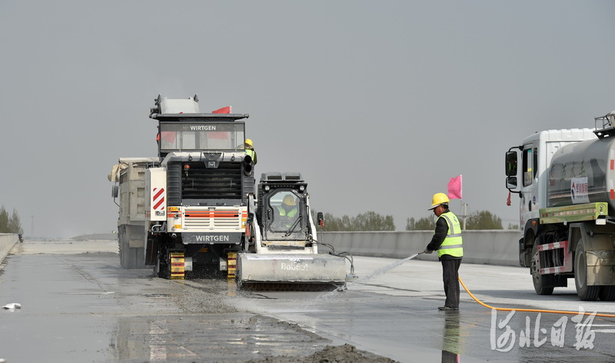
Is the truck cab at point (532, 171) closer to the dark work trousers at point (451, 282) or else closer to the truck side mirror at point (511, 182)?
the truck side mirror at point (511, 182)

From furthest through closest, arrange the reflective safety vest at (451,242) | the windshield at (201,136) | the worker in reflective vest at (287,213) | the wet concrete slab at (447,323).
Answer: the windshield at (201,136) → the worker in reflective vest at (287,213) → the reflective safety vest at (451,242) → the wet concrete slab at (447,323)

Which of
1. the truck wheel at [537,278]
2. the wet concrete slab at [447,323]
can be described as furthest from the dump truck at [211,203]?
the truck wheel at [537,278]

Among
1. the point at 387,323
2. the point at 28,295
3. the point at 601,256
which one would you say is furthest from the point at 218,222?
the point at 387,323

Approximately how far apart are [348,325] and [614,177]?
255 inches

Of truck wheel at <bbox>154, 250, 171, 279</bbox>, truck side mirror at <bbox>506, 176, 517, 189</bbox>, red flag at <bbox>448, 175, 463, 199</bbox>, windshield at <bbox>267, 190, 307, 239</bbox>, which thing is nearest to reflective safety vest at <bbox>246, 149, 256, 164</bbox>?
windshield at <bbox>267, 190, 307, 239</bbox>

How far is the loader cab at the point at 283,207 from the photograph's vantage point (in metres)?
23.5

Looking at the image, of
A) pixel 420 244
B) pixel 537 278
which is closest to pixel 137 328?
pixel 537 278

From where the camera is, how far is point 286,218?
77.5 feet

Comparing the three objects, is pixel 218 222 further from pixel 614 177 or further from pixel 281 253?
pixel 614 177

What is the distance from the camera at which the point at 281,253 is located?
73.3 ft

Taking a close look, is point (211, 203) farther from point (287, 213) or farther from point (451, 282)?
point (451, 282)

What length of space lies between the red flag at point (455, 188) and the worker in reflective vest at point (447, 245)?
22.6 metres

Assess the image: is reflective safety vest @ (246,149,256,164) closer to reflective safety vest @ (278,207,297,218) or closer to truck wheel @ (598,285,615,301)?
reflective safety vest @ (278,207,297,218)

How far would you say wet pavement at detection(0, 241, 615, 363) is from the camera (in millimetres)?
10531
